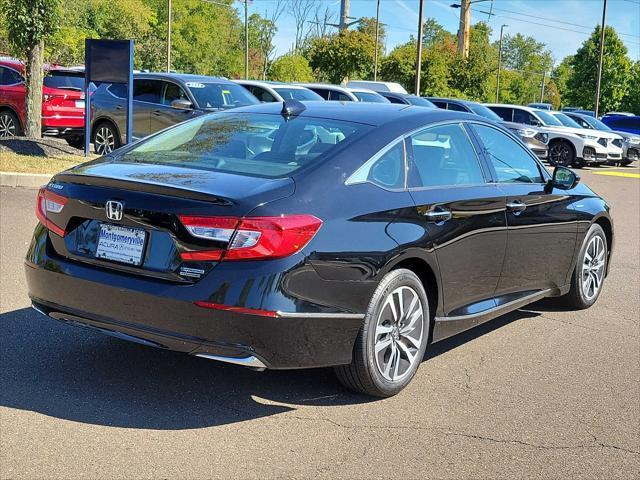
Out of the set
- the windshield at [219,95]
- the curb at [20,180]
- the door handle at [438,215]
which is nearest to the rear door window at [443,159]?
the door handle at [438,215]

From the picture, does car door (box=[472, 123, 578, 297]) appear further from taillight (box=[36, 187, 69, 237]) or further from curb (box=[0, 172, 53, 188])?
curb (box=[0, 172, 53, 188])

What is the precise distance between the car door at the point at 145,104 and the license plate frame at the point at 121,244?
11.7 metres

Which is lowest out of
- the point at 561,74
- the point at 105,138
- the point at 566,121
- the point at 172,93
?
the point at 105,138

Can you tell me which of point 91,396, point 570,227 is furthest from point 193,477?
point 570,227

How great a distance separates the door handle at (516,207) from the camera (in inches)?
215

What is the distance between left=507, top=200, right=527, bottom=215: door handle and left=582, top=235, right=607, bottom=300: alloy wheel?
51.5 inches

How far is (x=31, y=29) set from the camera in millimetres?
14781

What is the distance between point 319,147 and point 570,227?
2.61 meters

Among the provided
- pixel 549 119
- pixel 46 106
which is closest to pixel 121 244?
pixel 46 106

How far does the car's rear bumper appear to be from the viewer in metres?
3.87

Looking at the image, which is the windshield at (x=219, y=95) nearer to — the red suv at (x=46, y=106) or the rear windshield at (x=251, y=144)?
the red suv at (x=46, y=106)

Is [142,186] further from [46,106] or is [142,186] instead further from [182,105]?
[46,106]

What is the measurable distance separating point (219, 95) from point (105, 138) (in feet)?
7.93

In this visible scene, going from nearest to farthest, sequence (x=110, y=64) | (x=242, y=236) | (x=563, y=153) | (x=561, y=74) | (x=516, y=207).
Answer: (x=242, y=236), (x=516, y=207), (x=110, y=64), (x=563, y=153), (x=561, y=74)
